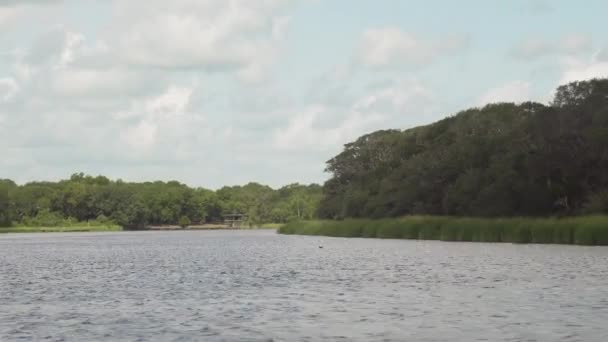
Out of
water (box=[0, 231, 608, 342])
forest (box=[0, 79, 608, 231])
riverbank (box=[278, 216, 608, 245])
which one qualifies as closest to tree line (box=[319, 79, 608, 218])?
forest (box=[0, 79, 608, 231])

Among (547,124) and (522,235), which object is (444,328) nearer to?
(522,235)

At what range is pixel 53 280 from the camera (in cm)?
4325

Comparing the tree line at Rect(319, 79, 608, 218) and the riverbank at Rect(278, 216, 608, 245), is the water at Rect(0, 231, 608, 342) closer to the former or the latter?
the riverbank at Rect(278, 216, 608, 245)

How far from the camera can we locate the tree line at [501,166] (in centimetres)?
8469

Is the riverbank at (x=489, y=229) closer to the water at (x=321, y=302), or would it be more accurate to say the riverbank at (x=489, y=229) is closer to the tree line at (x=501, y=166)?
the tree line at (x=501, y=166)

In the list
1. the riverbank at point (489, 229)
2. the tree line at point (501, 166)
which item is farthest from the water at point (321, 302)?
the tree line at point (501, 166)

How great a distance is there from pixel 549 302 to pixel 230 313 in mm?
9388

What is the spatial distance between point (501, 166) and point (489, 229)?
1548cm

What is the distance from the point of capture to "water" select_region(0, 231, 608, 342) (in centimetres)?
2253

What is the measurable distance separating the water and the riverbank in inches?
579

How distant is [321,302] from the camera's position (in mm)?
29938

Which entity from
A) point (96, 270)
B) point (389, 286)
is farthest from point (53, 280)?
point (389, 286)

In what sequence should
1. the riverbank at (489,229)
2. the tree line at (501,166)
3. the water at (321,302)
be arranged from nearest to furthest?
the water at (321,302) → the riverbank at (489,229) → the tree line at (501,166)

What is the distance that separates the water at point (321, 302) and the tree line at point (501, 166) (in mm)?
35501
